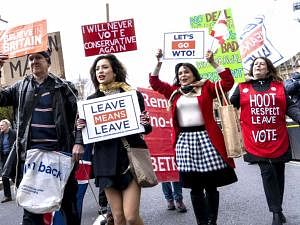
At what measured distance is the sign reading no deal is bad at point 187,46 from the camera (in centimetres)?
542

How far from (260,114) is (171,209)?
A: 2033 millimetres

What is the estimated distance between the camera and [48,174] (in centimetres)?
430

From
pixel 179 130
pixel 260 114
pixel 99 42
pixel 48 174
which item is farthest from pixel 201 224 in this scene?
pixel 99 42

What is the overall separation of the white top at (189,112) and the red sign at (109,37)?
3382 millimetres

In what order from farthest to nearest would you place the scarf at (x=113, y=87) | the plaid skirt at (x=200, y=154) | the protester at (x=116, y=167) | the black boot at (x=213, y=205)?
the black boot at (x=213, y=205) → the plaid skirt at (x=200, y=154) → the scarf at (x=113, y=87) → the protester at (x=116, y=167)

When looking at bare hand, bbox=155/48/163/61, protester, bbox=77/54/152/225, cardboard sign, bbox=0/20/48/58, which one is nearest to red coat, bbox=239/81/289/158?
bare hand, bbox=155/48/163/61

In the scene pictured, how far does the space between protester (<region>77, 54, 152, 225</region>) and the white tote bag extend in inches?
11.5

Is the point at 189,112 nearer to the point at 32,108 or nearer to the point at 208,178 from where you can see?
the point at 208,178

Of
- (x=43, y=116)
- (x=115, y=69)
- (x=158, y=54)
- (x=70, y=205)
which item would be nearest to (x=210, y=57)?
(x=158, y=54)

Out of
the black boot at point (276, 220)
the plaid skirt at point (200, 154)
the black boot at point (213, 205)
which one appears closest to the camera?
the plaid skirt at point (200, 154)

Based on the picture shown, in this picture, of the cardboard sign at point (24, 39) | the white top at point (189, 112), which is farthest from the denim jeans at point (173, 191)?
the cardboard sign at point (24, 39)

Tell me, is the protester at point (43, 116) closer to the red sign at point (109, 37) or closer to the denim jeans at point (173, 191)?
the denim jeans at point (173, 191)

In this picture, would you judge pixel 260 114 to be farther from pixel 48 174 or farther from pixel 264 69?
pixel 48 174

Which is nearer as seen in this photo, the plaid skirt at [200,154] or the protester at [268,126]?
the plaid skirt at [200,154]
